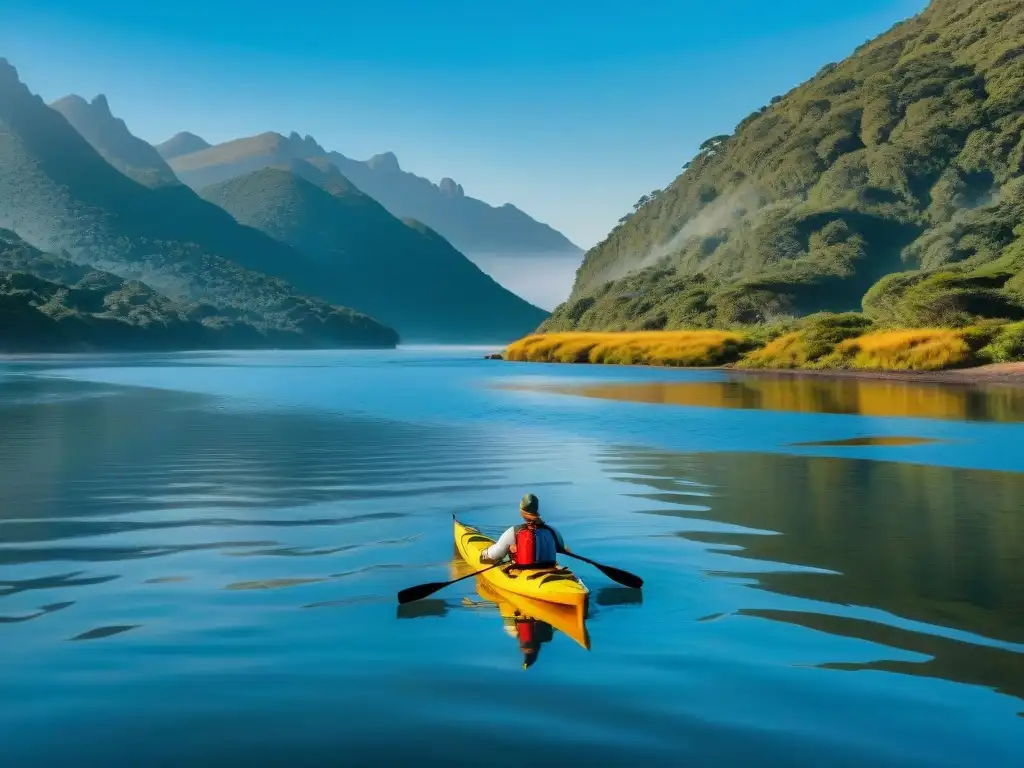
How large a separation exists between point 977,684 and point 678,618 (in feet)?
14.8

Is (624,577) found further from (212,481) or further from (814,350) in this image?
(814,350)

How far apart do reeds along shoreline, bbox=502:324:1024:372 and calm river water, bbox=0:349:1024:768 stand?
59.7 metres

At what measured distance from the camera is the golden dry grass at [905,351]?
306ft

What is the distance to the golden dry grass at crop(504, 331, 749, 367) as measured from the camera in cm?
13188

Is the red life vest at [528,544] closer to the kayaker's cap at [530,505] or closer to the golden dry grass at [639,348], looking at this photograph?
the kayaker's cap at [530,505]

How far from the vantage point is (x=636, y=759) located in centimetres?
1016

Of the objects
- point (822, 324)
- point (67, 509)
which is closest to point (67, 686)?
point (67, 509)

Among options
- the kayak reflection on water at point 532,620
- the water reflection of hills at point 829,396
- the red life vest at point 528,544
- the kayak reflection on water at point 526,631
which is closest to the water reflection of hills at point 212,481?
the kayak reflection on water at point 532,620

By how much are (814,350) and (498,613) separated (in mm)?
100796

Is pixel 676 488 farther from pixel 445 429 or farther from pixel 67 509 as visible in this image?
pixel 445 429

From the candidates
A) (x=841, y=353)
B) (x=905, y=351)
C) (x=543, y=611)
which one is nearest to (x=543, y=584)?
(x=543, y=611)

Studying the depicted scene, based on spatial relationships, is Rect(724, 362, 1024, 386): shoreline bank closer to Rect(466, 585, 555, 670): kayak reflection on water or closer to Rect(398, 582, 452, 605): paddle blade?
Rect(466, 585, 555, 670): kayak reflection on water

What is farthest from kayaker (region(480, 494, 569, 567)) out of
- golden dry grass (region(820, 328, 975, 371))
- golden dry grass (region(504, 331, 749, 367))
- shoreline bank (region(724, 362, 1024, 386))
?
golden dry grass (region(504, 331, 749, 367))

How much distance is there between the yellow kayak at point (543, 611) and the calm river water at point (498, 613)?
1.03ft
